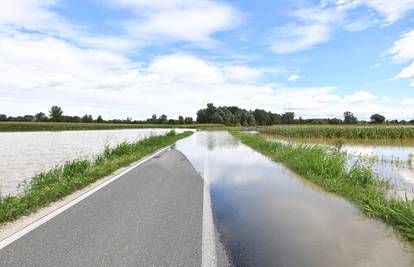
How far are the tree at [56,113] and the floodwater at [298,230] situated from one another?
128 meters

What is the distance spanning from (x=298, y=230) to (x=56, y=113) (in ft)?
440

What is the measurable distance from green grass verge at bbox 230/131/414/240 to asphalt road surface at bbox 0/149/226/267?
11.1ft

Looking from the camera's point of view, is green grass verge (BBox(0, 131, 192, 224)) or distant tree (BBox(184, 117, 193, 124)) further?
distant tree (BBox(184, 117, 193, 124))

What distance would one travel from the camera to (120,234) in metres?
4.87

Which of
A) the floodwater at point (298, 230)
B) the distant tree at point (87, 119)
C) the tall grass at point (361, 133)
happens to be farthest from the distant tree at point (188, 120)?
the floodwater at point (298, 230)

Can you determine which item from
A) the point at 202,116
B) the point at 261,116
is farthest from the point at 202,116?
the point at 261,116

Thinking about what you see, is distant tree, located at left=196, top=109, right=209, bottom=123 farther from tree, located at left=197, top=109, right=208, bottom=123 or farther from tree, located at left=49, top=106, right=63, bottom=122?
tree, located at left=49, top=106, right=63, bottom=122

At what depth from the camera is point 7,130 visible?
63312 mm

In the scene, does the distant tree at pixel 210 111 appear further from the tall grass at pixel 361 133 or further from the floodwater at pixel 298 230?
the floodwater at pixel 298 230

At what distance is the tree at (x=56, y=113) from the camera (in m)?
123

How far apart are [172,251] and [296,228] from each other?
7.37 feet

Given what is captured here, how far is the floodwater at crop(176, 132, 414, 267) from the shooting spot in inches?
162

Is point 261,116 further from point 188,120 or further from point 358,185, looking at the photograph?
point 358,185

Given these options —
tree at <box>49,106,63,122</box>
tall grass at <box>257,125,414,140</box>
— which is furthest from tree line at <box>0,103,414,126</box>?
tall grass at <box>257,125,414,140</box>
